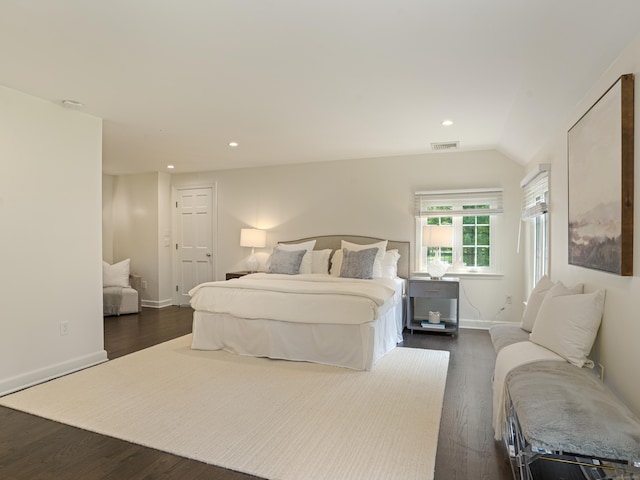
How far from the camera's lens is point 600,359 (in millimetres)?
2291

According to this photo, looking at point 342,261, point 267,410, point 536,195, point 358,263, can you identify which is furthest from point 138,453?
point 536,195

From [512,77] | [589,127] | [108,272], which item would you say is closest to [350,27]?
[512,77]

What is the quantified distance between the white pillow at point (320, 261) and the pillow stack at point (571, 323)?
9.93 ft

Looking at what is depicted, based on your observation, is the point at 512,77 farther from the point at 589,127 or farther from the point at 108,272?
the point at 108,272

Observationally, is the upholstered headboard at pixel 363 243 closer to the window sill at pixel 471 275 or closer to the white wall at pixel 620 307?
the window sill at pixel 471 275

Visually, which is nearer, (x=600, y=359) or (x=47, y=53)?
(x=600, y=359)

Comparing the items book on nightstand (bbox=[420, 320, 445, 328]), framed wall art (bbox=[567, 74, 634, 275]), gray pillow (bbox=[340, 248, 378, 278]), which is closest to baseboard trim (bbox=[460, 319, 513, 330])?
book on nightstand (bbox=[420, 320, 445, 328])

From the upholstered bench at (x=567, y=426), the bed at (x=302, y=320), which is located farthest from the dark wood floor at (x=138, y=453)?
the bed at (x=302, y=320)

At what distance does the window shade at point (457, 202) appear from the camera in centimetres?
496

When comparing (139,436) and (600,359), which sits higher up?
(600,359)

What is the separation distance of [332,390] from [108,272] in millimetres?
4593

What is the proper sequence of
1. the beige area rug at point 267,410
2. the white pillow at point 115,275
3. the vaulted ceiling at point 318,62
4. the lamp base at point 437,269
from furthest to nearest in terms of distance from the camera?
the white pillow at point 115,275
the lamp base at point 437,269
the beige area rug at point 267,410
the vaulted ceiling at point 318,62

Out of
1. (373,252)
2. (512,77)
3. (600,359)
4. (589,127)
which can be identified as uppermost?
(512,77)

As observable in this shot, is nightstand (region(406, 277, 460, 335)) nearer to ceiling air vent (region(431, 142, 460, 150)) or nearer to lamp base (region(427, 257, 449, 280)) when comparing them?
lamp base (region(427, 257, 449, 280))
